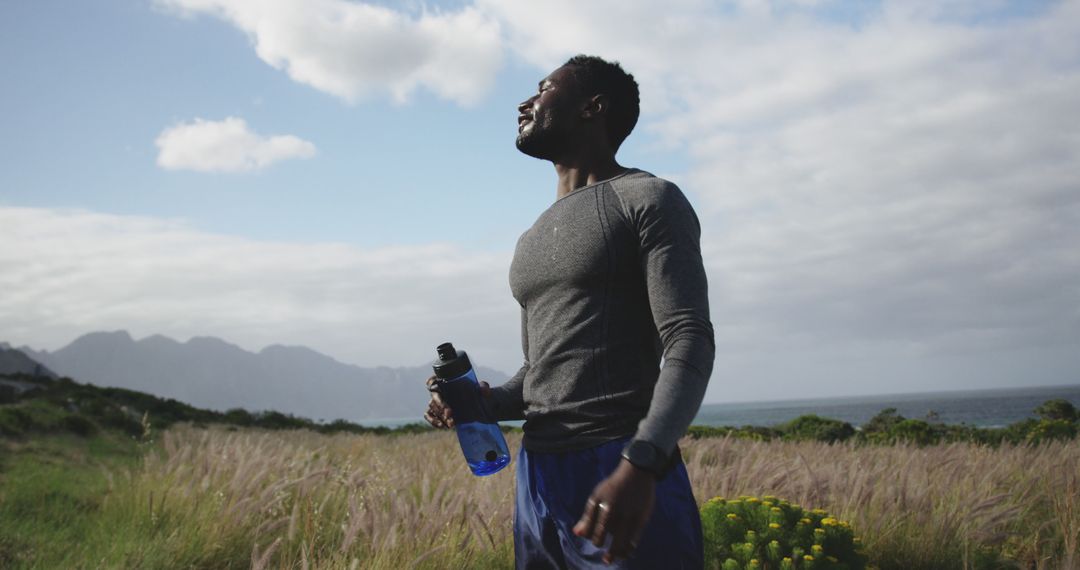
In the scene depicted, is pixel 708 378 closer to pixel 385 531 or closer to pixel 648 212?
pixel 648 212

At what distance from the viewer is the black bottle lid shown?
84.2 inches

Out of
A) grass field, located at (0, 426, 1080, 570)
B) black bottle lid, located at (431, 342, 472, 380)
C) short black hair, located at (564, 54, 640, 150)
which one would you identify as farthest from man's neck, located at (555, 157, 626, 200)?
grass field, located at (0, 426, 1080, 570)

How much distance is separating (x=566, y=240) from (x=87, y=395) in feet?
67.2

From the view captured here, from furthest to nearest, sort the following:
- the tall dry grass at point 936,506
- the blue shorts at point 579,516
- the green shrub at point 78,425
→ 1. the green shrub at point 78,425
2. the tall dry grass at point 936,506
3. the blue shorts at point 579,516

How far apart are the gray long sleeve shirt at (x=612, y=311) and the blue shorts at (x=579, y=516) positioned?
0.18 feet

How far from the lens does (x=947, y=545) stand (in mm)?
4543

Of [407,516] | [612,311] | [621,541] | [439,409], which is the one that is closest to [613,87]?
[612,311]

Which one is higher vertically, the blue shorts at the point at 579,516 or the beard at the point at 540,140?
the beard at the point at 540,140

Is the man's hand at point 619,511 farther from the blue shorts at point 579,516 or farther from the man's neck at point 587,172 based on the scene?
the man's neck at point 587,172

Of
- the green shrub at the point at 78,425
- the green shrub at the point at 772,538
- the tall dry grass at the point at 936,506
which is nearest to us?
the green shrub at the point at 772,538

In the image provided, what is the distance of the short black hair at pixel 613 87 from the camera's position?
2.22 m

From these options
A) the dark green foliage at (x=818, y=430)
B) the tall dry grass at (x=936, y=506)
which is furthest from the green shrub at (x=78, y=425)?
the dark green foliage at (x=818, y=430)

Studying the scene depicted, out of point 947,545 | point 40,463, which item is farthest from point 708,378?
point 40,463

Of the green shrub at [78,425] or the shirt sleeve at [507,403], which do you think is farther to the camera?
the green shrub at [78,425]
